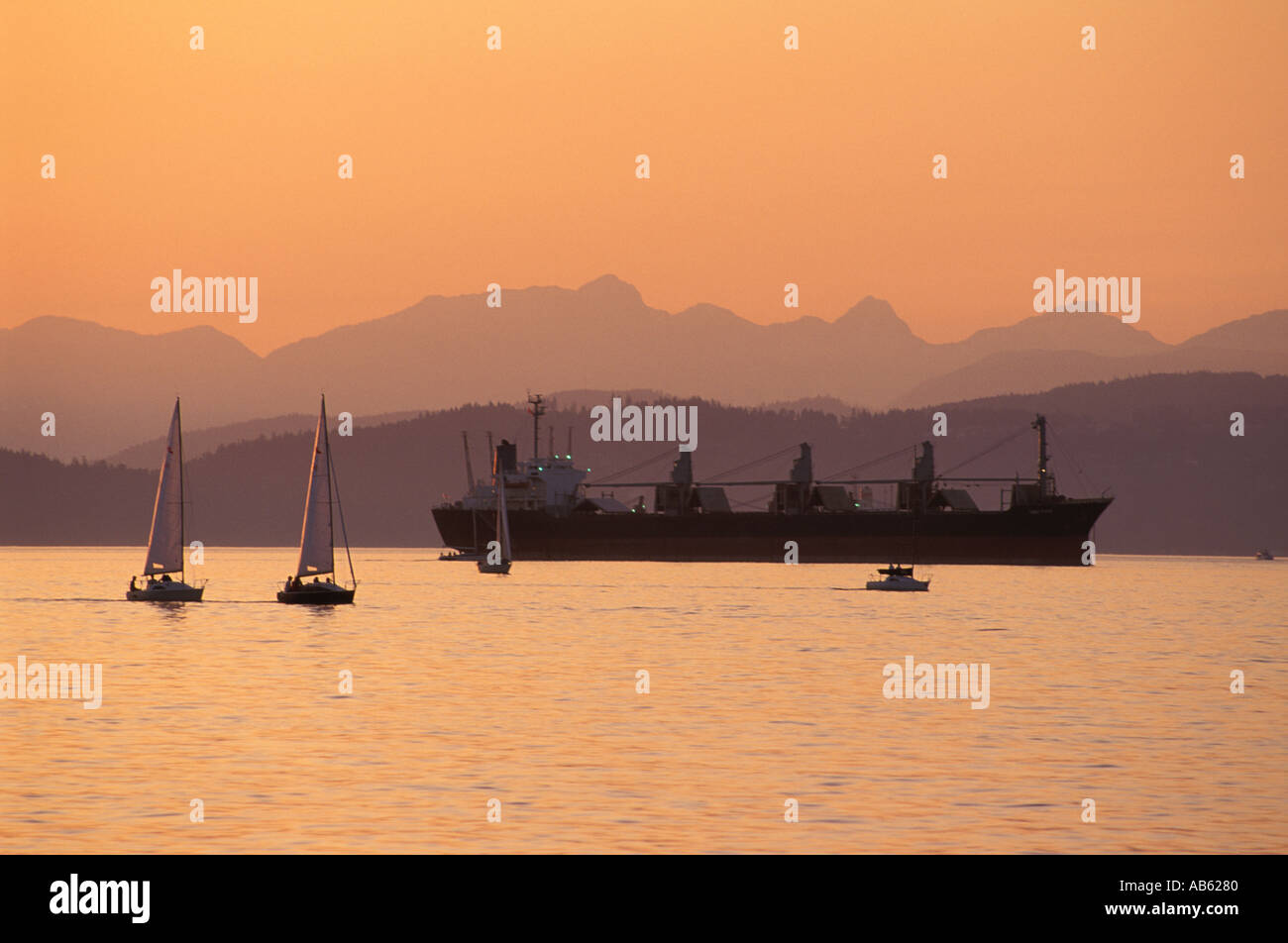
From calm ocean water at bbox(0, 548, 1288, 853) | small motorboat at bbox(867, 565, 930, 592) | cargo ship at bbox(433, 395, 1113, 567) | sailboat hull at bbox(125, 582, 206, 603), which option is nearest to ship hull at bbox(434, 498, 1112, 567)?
cargo ship at bbox(433, 395, 1113, 567)

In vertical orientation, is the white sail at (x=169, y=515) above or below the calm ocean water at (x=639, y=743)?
above

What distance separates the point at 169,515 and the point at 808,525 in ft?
375

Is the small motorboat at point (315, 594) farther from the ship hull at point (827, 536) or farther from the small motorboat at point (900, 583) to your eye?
the ship hull at point (827, 536)

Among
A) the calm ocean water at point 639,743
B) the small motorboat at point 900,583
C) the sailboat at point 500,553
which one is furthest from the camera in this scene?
the sailboat at point 500,553

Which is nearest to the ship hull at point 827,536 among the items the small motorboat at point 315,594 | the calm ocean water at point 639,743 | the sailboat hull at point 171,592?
the small motorboat at point 315,594

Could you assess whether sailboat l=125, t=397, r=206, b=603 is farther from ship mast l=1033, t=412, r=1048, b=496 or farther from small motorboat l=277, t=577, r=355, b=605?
ship mast l=1033, t=412, r=1048, b=496

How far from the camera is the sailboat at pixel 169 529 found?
74.2m

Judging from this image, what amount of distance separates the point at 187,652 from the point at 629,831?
134ft

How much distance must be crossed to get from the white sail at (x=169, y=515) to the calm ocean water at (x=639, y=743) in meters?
4.99

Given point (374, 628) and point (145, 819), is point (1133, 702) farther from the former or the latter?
point (374, 628)

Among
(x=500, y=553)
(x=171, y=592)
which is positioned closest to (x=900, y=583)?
(x=500, y=553)

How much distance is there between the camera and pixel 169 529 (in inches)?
3063

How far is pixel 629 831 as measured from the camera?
2136 centimetres
